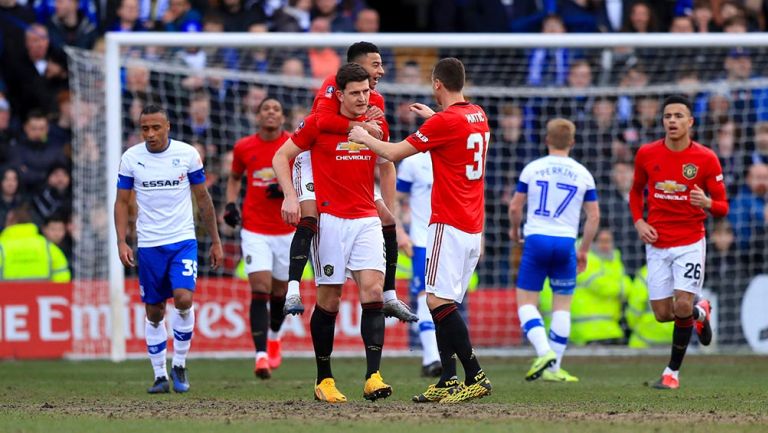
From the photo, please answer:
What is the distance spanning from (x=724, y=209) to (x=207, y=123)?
8.27 meters

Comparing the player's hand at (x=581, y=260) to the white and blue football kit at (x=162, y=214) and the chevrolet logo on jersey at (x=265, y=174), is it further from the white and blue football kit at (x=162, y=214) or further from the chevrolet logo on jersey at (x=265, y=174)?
the white and blue football kit at (x=162, y=214)

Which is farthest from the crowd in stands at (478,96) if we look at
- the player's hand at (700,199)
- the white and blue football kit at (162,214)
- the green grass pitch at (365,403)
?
the player's hand at (700,199)

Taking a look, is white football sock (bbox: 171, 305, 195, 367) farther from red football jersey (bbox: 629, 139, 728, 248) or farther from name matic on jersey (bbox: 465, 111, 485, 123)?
red football jersey (bbox: 629, 139, 728, 248)

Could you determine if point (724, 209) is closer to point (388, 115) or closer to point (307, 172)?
point (307, 172)

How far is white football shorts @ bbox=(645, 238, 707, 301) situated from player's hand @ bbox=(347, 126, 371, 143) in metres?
3.81

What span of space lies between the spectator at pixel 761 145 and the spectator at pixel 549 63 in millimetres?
2919

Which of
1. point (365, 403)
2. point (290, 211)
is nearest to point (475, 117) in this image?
point (290, 211)

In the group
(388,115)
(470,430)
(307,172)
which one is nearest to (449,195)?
(307,172)

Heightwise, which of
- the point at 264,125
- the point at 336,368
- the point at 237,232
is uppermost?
the point at 264,125

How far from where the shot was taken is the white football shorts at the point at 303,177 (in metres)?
10.3

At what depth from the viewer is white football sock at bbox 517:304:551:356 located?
1283 cm

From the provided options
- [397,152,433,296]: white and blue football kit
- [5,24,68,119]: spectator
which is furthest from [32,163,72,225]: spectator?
[397,152,433,296]: white and blue football kit

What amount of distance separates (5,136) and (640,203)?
9.59 meters

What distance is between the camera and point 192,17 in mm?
19500
